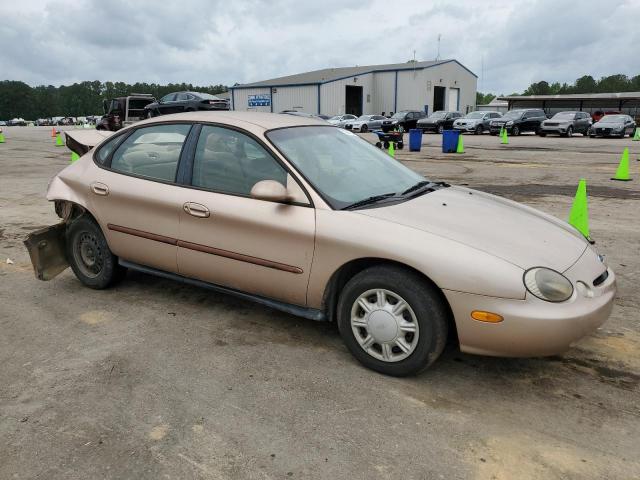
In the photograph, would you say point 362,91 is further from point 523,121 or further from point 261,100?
point 523,121

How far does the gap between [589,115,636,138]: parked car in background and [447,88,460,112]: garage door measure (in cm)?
2905

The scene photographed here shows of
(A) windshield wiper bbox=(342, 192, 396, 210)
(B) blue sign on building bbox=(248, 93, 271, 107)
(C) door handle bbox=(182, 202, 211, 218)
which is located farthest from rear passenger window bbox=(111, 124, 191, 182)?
(B) blue sign on building bbox=(248, 93, 271, 107)

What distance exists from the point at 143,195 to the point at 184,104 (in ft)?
68.2

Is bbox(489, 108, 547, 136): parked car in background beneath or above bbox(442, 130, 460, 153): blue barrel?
above

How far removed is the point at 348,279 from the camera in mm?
3240

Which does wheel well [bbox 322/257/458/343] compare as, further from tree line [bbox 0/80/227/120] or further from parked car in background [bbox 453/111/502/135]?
tree line [bbox 0/80/227/120]

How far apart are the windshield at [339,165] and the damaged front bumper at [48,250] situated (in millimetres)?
2284

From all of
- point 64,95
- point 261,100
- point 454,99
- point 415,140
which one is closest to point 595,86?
point 454,99

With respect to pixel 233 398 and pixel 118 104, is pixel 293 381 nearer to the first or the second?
pixel 233 398

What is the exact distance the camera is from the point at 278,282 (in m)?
3.35

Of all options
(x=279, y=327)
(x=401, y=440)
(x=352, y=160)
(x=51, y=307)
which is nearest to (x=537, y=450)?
(x=401, y=440)

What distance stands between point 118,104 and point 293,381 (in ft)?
76.4

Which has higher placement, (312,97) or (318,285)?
(312,97)

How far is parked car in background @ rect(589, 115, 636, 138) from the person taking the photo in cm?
2839
